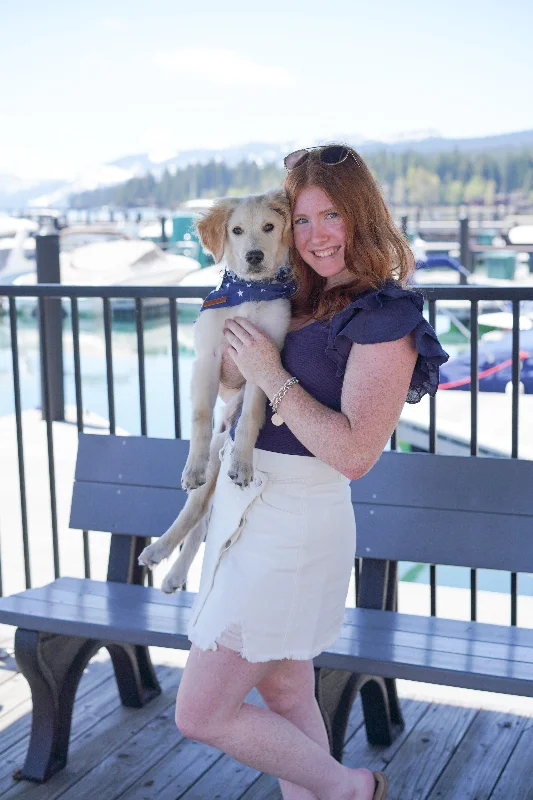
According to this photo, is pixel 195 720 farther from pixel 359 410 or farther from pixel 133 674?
pixel 133 674

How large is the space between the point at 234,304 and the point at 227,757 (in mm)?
1331

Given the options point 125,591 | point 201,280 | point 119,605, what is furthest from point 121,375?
point 119,605

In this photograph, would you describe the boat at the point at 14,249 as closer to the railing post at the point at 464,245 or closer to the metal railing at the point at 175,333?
the railing post at the point at 464,245

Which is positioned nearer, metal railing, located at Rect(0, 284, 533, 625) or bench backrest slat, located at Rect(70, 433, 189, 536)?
metal railing, located at Rect(0, 284, 533, 625)

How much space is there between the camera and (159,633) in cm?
243

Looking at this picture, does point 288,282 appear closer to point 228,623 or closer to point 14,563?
point 228,623

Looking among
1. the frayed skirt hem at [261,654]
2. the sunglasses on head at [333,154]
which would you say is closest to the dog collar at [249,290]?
the sunglasses on head at [333,154]

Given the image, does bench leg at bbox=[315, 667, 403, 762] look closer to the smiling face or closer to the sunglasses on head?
the smiling face

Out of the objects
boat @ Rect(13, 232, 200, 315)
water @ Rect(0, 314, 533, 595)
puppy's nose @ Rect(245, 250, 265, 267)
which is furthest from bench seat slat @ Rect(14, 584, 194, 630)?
boat @ Rect(13, 232, 200, 315)

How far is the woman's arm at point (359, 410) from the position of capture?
6.03 feet

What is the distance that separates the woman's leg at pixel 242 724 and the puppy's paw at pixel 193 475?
0.53 m

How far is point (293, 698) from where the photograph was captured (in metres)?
2.07

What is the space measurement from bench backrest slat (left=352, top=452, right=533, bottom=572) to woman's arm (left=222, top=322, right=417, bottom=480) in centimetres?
79

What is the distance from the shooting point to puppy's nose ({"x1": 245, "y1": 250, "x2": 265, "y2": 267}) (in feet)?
7.45
